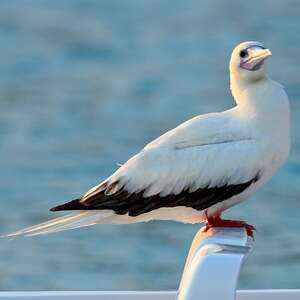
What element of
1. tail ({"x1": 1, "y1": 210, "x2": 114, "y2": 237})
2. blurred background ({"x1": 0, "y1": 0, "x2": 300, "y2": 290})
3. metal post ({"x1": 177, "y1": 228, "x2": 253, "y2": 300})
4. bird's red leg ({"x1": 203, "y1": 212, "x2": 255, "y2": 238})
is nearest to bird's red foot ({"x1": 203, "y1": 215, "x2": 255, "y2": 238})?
bird's red leg ({"x1": 203, "y1": 212, "x2": 255, "y2": 238})

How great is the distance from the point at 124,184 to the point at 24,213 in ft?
19.4

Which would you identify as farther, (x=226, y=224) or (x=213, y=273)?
(x=226, y=224)

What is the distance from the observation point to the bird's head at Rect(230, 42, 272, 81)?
3.97m

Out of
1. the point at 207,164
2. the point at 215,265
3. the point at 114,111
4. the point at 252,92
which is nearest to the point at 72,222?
the point at 207,164

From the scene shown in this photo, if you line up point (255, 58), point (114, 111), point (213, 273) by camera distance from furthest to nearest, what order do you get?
1. point (114, 111)
2. point (255, 58)
3. point (213, 273)

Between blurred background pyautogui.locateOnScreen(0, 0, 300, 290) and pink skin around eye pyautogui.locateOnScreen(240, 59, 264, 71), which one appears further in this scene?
blurred background pyautogui.locateOnScreen(0, 0, 300, 290)

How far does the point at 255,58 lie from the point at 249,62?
2cm

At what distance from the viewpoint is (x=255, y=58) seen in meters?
3.97

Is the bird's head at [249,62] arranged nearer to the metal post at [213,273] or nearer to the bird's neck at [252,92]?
the bird's neck at [252,92]

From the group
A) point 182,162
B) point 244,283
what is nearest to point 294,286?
point 244,283

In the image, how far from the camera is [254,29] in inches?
522

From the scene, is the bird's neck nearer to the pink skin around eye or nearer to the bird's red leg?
the pink skin around eye

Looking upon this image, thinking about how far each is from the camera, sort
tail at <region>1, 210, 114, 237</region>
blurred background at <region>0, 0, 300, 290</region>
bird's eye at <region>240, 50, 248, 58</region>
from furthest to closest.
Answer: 1. blurred background at <region>0, 0, 300, 290</region>
2. bird's eye at <region>240, 50, 248, 58</region>
3. tail at <region>1, 210, 114, 237</region>

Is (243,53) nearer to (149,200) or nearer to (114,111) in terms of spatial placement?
(149,200)
